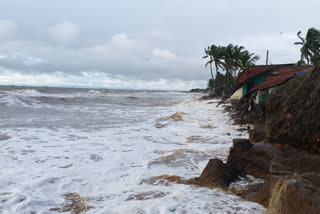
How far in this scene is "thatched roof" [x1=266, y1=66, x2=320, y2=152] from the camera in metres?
4.23

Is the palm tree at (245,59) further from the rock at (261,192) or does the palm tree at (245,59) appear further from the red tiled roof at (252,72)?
the rock at (261,192)

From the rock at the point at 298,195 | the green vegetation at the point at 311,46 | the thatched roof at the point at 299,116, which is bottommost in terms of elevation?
the rock at the point at 298,195

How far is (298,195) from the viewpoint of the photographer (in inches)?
110

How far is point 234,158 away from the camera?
5184 millimetres

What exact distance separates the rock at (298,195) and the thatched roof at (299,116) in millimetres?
1353

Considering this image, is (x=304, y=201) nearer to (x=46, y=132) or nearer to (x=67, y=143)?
(x=67, y=143)

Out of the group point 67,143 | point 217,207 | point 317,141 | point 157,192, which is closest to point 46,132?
point 67,143

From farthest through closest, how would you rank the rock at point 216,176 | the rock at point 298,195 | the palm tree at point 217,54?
the palm tree at point 217,54 → the rock at point 216,176 → the rock at point 298,195

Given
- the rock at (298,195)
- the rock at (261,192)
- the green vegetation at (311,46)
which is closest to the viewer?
the rock at (298,195)

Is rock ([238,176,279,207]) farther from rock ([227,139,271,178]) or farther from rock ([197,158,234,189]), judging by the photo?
rock ([227,139,271,178])

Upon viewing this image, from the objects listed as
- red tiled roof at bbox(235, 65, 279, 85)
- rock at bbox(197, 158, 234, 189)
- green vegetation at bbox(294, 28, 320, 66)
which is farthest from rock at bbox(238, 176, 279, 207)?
green vegetation at bbox(294, 28, 320, 66)

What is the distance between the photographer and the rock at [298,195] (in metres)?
2.70

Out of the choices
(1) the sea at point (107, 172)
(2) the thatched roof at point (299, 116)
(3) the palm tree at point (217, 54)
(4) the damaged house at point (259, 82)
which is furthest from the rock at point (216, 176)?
(3) the palm tree at point (217, 54)

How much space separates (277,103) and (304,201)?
311 centimetres
